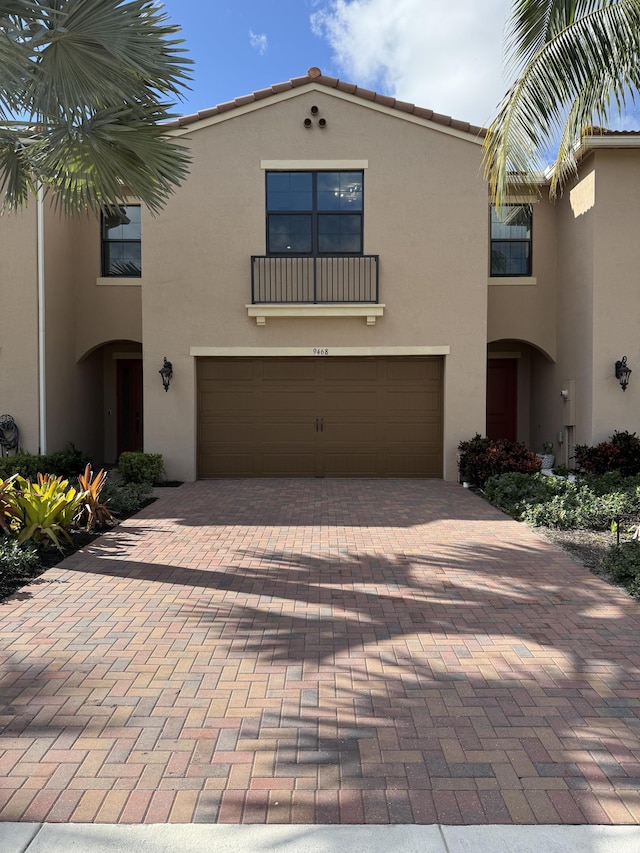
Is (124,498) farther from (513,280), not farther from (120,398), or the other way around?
(513,280)

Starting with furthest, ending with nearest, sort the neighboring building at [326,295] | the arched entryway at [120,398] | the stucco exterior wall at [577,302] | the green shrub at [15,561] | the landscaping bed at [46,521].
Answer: the arched entryway at [120,398]
the neighboring building at [326,295]
the stucco exterior wall at [577,302]
the landscaping bed at [46,521]
the green shrub at [15,561]

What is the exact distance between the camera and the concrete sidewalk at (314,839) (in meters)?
2.75

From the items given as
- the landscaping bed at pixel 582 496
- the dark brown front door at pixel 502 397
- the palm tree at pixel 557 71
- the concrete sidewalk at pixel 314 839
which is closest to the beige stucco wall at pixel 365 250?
the landscaping bed at pixel 582 496

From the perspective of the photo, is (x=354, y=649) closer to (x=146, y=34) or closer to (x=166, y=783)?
(x=166, y=783)

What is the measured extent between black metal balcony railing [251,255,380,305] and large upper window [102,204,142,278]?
137 inches

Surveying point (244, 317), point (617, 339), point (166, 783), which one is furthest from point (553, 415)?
point (166, 783)

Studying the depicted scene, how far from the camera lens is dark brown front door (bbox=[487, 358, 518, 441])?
55.2 ft

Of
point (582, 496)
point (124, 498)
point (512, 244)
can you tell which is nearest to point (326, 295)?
point (512, 244)

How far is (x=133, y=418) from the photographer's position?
56.7 ft

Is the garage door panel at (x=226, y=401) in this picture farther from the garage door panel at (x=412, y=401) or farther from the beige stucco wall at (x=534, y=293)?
the beige stucco wall at (x=534, y=293)

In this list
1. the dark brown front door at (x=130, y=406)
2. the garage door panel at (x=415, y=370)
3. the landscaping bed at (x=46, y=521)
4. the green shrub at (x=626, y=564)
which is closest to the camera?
the green shrub at (x=626, y=564)

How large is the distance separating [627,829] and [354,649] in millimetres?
2285

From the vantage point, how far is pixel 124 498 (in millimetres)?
10672

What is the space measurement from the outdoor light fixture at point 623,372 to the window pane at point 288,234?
6630mm
